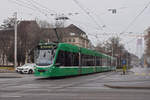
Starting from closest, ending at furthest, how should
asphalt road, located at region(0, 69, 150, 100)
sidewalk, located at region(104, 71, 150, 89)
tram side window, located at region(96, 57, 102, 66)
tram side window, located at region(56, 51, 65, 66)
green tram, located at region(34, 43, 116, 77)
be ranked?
asphalt road, located at region(0, 69, 150, 100) < sidewalk, located at region(104, 71, 150, 89) < green tram, located at region(34, 43, 116, 77) < tram side window, located at region(56, 51, 65, 66) < tram side window, located at region(96, 57, 102, 66)

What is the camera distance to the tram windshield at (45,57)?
23.6m

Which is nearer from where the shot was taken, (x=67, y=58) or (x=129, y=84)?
(x=129, y=84)

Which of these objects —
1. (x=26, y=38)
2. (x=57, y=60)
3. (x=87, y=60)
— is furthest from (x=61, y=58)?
(x=26, y=38)

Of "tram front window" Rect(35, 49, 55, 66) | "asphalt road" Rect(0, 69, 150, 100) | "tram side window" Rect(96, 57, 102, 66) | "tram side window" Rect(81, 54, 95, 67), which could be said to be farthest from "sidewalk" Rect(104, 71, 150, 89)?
"tram side window" Rect(96, 57, 102, 66)

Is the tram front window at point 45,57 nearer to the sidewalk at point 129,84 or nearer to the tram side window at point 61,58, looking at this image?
the tram side window at point 61,58

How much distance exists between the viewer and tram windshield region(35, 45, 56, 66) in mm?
23623

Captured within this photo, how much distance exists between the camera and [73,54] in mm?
28188

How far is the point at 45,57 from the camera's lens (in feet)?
78.4

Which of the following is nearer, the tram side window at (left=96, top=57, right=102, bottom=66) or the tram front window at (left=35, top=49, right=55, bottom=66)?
the tram front window at (left=35, top=49, right=55, bottom=66)

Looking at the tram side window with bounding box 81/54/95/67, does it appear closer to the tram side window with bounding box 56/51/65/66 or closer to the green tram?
the green tram

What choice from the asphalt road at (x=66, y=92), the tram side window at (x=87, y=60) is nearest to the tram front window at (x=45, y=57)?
the asphalt road at (x=66, y=92)

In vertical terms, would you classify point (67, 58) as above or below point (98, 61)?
above

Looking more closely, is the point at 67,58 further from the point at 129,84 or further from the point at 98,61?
the point at 98,61

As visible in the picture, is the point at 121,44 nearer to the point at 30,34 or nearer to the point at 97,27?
the point at 30,34
